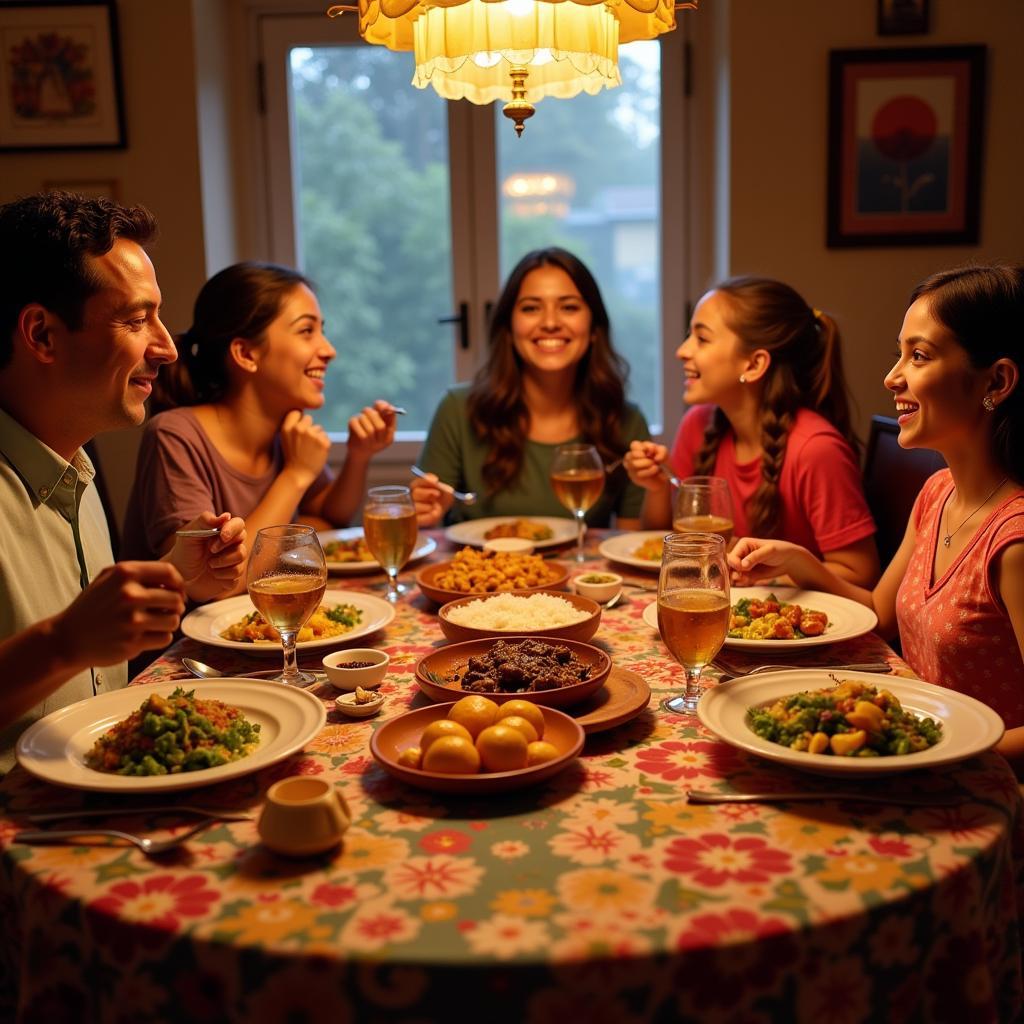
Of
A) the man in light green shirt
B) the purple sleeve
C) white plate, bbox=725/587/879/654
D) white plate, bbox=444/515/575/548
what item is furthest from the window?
the man in light green shirt

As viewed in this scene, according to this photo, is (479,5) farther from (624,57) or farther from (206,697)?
(624,57)

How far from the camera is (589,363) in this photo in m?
3.24

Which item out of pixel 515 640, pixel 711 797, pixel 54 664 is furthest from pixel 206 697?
pixel 711 797

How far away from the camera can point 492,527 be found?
2.68m

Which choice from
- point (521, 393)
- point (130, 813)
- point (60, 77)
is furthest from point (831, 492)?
point (60, 77)

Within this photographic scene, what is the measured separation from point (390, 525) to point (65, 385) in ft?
Result: 2.02

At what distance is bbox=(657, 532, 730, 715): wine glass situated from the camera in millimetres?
1405

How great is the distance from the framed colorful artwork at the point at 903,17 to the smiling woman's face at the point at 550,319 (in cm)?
167

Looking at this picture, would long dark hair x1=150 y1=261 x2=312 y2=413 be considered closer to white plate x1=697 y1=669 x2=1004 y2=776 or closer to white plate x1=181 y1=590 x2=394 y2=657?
white plate x1=181 y1=590 x2=394 y2=657

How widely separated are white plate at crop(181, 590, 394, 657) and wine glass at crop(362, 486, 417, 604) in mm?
99

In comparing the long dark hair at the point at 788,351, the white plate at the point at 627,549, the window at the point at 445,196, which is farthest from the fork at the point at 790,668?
the window at the point at 445,196

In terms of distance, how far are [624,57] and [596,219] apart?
0.63m

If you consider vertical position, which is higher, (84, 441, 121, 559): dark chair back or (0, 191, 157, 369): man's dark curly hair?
(0, 191, 157, 369): man's dark curly hair

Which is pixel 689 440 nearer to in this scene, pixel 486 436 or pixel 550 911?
pixel 486 436
